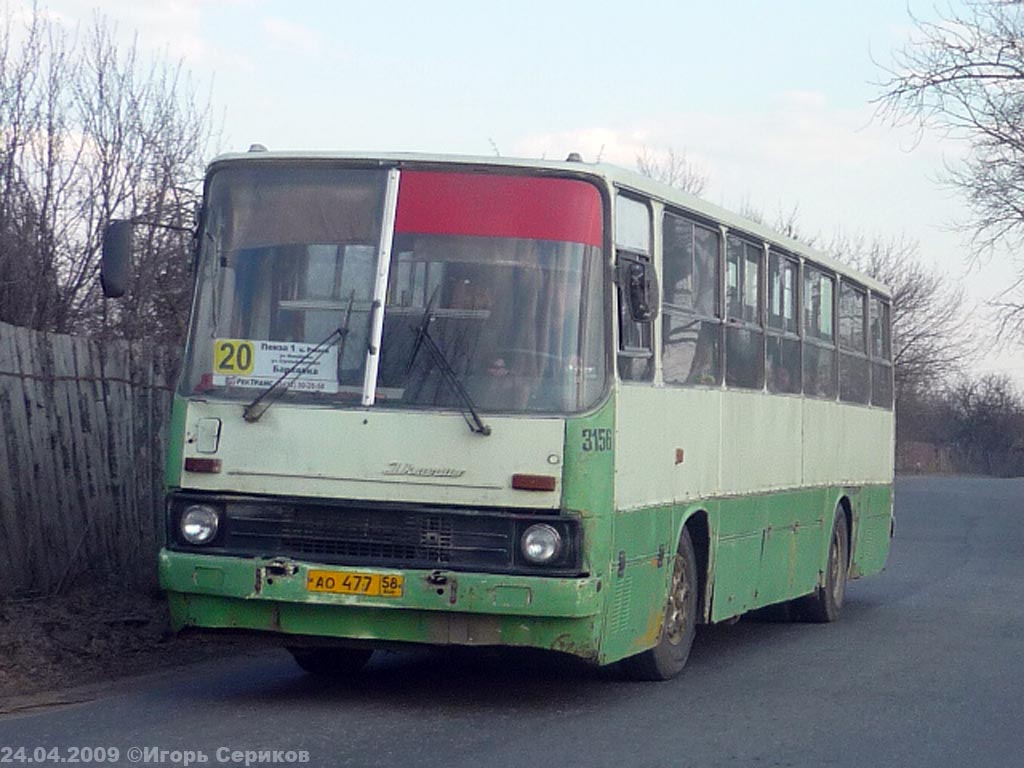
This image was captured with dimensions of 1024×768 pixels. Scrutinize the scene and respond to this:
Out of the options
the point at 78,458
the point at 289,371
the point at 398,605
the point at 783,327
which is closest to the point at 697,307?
the point at 783,327

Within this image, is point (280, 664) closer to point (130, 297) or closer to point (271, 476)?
point (271, 476)

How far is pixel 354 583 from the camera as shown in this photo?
8.95 m

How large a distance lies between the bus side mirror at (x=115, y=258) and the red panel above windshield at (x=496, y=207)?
1.53 metres

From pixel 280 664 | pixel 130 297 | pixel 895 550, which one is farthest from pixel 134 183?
pixel 895 550

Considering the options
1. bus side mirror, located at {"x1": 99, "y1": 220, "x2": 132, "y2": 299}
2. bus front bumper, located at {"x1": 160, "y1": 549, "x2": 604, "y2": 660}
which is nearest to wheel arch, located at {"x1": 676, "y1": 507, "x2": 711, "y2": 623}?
bus front bumper, located at {"x1": 160, "y1": 549, "x2": 604, "y2": 660}

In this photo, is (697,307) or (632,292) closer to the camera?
(632,292)

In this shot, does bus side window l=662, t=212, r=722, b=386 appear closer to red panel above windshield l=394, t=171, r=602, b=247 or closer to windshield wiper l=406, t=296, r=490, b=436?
red panel above windshield l=394, t=171, r=602, b=247

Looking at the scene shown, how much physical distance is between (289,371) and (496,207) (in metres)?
1.45

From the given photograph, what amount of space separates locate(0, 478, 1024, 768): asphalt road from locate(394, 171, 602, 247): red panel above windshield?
265cm

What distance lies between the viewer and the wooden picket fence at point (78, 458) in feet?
39.2

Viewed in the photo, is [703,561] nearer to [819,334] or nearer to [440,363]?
[440,363]

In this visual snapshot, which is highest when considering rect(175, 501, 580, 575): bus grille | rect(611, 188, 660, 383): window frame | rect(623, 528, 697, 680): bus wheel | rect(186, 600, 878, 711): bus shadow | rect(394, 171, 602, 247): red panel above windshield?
rect(394, 171, 602, 247): red panel above windshield

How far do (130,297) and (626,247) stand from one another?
7494 mm

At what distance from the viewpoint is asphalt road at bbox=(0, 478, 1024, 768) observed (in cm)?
821
